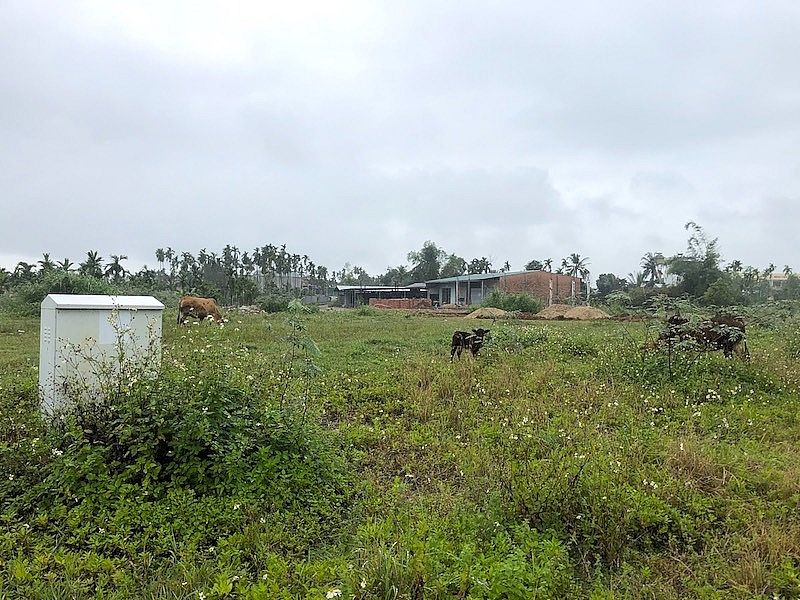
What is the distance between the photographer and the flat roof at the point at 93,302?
379 centimetres

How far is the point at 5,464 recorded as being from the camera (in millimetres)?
3295

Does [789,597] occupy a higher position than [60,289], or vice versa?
[60,289]

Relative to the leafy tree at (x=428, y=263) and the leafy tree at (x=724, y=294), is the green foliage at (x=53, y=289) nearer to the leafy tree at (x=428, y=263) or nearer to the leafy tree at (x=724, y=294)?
the leafy tree at (x=724, y=294)

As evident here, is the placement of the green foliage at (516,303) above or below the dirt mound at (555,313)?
above

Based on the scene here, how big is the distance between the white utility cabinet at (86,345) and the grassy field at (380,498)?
0.63 feet

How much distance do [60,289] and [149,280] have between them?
13729 mm

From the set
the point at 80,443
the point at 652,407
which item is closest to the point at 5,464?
the point at 80,443

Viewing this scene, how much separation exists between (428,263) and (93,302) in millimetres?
55337

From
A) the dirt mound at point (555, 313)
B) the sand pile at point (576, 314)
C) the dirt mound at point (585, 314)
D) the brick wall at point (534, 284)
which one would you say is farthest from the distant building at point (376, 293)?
the dirt mound at point (585, 314)

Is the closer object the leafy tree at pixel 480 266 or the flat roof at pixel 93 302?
the flat roof at pixel 93 302

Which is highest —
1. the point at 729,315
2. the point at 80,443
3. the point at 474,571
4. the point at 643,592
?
the point at 729,315

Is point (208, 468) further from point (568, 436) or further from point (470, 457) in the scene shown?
point (568, 436)

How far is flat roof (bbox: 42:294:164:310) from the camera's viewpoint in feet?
12.4

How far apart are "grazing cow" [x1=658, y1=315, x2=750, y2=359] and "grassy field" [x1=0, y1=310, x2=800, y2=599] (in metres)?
1.69
